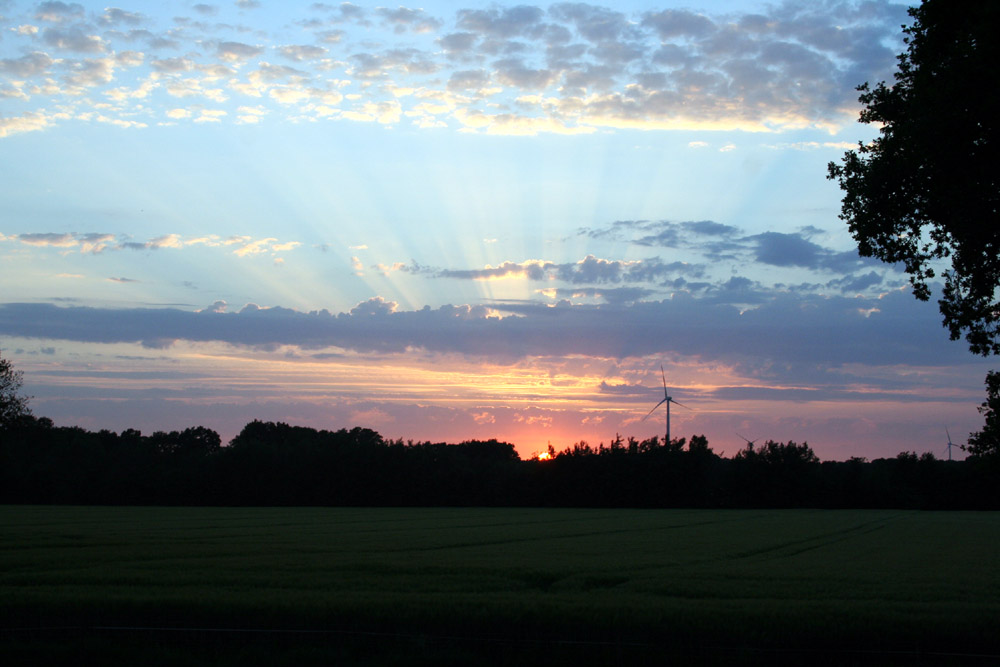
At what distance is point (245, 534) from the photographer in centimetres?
4572

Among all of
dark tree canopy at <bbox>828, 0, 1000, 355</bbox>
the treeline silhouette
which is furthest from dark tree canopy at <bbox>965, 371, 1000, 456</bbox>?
the treeline silhouette

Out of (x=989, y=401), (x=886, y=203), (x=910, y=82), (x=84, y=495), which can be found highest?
(x=910, y=82)

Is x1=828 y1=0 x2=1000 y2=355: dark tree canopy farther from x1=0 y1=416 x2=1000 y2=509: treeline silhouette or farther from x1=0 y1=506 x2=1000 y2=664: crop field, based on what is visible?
x1=0 y1=416 x2=1000 y2=509: treeline silhouette

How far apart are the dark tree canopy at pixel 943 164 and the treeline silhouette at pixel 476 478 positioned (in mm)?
104112

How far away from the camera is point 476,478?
12250 centimetres

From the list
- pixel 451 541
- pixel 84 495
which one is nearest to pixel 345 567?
pixel 451 541

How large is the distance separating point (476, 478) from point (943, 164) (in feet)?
357

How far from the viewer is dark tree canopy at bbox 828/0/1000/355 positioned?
16375mm

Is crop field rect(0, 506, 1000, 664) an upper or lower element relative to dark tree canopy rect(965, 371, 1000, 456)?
lower

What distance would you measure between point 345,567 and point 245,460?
10322 centimetres

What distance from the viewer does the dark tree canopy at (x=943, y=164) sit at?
16375 mm

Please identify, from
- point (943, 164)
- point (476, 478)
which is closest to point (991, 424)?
point (943, 164)

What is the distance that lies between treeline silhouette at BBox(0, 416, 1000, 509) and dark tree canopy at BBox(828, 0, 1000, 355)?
10411cm

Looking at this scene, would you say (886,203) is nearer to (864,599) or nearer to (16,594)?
(864,599)
